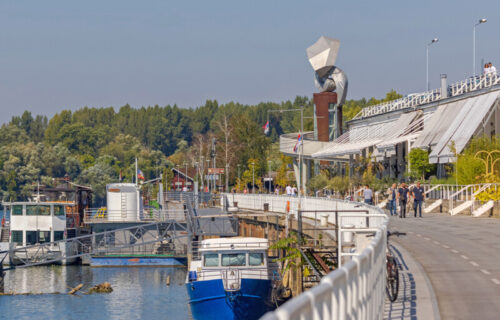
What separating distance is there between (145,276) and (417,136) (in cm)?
2488

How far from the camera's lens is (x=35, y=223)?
70.8m

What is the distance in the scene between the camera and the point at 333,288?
5.97 m

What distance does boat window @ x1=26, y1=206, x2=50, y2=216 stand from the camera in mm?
70938

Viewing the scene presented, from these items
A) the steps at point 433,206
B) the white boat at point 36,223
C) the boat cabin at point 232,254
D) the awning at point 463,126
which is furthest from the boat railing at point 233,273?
the white boat at point 36,223

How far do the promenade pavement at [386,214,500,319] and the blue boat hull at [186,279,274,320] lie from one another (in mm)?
6285

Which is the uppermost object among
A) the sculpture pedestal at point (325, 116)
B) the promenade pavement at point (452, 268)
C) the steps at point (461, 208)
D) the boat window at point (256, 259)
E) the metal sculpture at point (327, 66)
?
the metal sculpture at point (327, 66)

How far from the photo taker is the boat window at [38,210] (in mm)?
70938

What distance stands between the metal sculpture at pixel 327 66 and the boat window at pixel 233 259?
190 ft

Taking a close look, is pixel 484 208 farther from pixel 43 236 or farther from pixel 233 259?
pixel 43 236

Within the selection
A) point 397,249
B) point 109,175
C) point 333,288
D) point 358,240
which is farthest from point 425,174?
point 109,175

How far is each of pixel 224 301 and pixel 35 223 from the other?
41.2 m

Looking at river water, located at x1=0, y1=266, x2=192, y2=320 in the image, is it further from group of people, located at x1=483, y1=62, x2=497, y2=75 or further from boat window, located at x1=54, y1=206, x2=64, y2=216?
group of people, located at x1=483, y1=62, x2=497, y2=75

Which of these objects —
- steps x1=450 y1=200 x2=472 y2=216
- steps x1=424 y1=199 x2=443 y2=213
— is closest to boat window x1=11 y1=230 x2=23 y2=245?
steps x1=424 y1=199 x2=443 y2=213

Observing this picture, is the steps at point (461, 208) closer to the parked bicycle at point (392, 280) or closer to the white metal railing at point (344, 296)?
the parked bicycle at point (392, 280)
